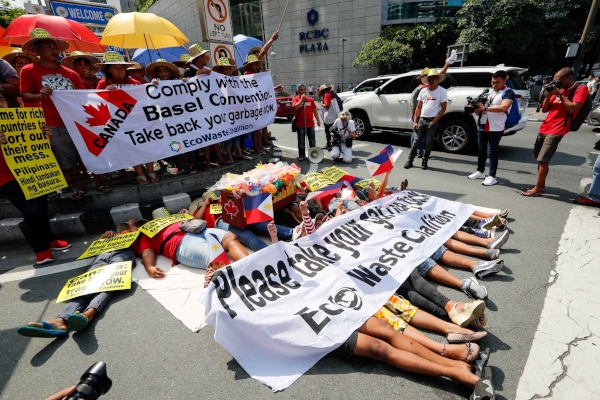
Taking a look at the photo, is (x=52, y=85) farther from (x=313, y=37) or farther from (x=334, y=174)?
(x=313, y=37)

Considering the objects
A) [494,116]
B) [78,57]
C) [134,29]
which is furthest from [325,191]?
[134,29]

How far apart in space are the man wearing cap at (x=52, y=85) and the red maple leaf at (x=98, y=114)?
429 millimetres

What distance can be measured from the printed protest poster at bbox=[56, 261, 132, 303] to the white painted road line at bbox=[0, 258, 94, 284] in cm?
61

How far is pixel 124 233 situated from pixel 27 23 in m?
6.95

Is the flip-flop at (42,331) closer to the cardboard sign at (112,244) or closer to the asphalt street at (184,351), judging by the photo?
the asphalt street at (184,351)

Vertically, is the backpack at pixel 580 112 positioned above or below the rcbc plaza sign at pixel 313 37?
below

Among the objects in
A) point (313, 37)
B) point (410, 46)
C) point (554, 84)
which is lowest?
point (554, 84)

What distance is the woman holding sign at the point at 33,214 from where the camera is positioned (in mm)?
3506

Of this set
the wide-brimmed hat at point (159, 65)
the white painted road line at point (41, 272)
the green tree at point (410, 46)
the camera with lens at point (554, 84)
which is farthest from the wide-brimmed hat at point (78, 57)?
the green tree at point (410, 46)

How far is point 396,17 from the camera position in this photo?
25.5 meters

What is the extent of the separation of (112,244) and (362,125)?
837 centimetres

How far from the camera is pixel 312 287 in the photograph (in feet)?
8.57

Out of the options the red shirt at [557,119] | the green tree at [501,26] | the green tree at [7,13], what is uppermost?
the green tree at [7,13]

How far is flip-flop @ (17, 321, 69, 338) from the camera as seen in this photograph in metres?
2.26
